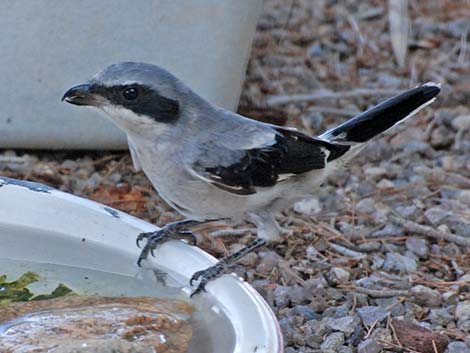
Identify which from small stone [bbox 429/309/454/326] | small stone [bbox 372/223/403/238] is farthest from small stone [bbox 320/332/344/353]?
small stone [bbox 372/223/403/238]

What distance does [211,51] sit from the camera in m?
5.04

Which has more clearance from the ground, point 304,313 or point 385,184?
point 385,184

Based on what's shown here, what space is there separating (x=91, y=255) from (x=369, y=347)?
1.00 meters

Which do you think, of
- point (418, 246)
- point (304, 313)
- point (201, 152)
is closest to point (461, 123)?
point (418, 246)

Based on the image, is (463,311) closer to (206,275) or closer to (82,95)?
(206,275)

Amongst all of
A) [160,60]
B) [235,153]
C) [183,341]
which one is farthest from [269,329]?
[160,60]

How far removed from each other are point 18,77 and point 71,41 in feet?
0.95

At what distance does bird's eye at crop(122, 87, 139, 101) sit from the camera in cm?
360

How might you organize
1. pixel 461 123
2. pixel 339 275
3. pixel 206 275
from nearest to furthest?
pixel 206 275 → pixel 339 275 → pixel 461 123

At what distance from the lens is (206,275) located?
3537mm

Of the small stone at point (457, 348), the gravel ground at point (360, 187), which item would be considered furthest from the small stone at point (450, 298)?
the small stone at point (457, 348)

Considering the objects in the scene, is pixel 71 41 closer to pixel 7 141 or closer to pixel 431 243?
pixel 7 141

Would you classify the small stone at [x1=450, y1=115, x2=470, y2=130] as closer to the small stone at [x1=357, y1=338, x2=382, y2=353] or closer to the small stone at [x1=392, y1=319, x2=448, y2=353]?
the small stone at [x1=392, y1=319, x2=448, y2=353]

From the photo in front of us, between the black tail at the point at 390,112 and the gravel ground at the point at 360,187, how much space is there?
0.58 metres
